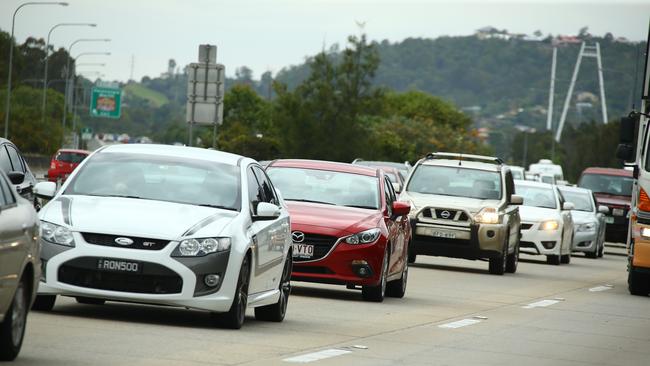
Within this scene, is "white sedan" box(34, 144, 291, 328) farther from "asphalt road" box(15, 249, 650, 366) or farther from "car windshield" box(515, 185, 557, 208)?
"car windshield" box(515, 185, 557, 208)

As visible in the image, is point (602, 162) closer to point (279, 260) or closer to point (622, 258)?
point (622, 258)

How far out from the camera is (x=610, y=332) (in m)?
16.8

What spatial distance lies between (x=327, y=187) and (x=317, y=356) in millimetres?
7937

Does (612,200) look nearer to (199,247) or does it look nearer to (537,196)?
(537,196)

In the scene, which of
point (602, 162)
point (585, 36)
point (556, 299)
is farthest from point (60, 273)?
point (602, 162)

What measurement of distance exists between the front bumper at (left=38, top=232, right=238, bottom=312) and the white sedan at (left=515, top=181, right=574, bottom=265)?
21313mm

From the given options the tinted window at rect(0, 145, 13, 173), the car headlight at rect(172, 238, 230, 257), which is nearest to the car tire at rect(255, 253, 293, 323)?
the car headlight at rect(172, 238, 230, 257)

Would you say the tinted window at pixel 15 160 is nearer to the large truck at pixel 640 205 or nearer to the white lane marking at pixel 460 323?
the white lane marking at pixel 460 323

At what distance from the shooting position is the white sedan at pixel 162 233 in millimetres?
13102

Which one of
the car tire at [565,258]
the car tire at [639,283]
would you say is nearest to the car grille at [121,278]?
the car tire at [639,283]

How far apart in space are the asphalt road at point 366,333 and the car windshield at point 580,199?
59.0 feet

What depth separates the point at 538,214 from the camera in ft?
112

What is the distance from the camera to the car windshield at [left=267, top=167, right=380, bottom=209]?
1991 centimetres

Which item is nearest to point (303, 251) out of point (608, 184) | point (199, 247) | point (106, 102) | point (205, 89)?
point (199, 247)
